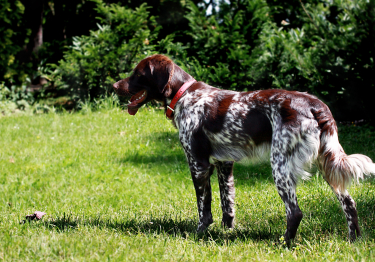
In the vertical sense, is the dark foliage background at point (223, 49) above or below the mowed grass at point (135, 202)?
above

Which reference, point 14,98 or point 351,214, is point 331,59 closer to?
point 351,214

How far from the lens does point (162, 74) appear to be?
3924mm

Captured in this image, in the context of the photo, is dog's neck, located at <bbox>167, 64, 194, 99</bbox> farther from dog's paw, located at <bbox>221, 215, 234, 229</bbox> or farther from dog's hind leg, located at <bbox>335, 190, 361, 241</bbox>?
dog's hind leg, located at <bbox>335, 190, 361, 241</bbox>

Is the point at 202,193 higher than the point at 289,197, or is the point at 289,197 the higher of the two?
the point at 289,197

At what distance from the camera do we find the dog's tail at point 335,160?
300 centimetres

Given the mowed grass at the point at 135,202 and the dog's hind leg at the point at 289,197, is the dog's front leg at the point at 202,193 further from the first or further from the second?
the dog's hind leg at the point at 289,197

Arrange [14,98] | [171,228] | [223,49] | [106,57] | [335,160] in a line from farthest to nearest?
[14,98]
[106,57]
[223,49]
[171,228]
[335,160]

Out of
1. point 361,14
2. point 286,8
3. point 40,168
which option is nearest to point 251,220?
point 40,168

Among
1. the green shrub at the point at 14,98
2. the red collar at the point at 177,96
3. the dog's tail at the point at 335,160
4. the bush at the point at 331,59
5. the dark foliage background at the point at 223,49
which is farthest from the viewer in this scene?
the green shrub at the point at 14,98

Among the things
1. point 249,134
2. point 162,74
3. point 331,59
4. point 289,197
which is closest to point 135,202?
point 162,74

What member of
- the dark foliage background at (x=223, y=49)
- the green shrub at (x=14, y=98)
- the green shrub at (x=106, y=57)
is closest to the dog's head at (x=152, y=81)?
the dark foliage background at (x=223, y=49)

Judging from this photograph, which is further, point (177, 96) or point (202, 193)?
point (177, 96)

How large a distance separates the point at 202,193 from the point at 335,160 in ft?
4.29

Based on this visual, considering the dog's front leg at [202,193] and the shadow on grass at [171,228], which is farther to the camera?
the dog's front leg at [202,193]
